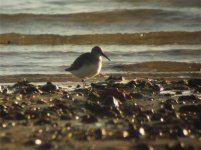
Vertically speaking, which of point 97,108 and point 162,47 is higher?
point 97,108

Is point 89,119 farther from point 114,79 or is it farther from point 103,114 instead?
point 114,79

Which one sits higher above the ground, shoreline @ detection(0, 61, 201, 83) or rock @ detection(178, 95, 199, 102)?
rock @ detection(178, 95, 199, 102)

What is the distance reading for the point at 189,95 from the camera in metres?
9.51

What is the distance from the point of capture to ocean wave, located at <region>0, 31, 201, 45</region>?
17.6m

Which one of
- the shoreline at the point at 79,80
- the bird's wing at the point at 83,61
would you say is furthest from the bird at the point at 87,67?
the shoreline at the point at 79,80

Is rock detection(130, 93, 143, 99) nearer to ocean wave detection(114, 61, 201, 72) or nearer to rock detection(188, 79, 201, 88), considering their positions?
rock detection(188, 79, 201, 88)

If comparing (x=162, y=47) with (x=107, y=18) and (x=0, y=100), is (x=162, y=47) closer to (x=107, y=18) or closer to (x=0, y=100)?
(x=107, y=18)

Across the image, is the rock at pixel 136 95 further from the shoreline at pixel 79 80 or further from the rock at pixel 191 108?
the shoreline at pixel 79 80

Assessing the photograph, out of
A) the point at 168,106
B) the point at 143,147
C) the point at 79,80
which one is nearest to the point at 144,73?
the point at 79,80

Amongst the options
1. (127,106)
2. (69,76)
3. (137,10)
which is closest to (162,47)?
(69,76)

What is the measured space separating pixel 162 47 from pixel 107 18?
490 cm

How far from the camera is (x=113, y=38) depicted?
18141 millimetres

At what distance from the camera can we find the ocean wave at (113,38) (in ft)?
57.9

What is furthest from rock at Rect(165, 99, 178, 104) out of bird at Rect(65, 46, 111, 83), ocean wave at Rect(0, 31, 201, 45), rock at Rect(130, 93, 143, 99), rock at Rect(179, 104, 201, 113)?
ocean wave at Rect(0, 31, 201, 45)
